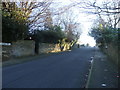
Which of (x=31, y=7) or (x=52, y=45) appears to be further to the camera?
(x=52, y=45)

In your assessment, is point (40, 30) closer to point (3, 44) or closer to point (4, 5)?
point (4, 5)

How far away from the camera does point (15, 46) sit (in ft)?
69.5

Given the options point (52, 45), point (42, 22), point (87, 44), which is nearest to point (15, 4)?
point (42, 22)

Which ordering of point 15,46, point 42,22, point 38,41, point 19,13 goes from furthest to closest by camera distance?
point 38,41 < point 42,22 < point 19,13 < point 15,46

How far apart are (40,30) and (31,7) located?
6.65 meters

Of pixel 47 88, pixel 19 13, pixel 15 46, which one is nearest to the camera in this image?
pixel 47 88

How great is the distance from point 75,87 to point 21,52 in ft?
51.4

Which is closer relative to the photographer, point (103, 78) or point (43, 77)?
point (103, 78)

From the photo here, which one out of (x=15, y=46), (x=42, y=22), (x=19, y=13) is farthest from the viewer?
(x=42, y=22)

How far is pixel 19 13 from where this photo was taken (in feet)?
74.6

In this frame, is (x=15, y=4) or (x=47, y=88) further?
(x=15, y=4)

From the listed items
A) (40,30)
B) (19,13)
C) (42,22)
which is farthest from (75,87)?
(40,30)

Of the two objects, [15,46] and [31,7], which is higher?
[31,7]

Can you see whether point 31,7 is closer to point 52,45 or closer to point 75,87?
point 52,45
